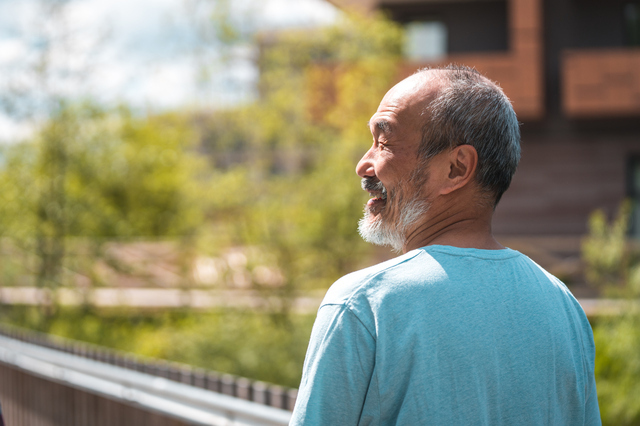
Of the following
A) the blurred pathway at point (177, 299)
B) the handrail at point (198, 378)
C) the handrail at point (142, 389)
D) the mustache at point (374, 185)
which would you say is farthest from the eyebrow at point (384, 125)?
the blurred pathway at point (177, 299)

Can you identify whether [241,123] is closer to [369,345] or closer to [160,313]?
[160,313]

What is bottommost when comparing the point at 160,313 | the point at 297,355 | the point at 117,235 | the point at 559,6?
the point at 160,313

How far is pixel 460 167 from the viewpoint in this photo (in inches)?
51.5

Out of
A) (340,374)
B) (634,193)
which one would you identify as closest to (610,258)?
(634,193)

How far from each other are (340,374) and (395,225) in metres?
0.39

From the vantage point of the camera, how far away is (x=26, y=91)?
31.1 feet

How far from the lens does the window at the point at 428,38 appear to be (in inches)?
587

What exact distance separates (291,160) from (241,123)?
95 centimetres

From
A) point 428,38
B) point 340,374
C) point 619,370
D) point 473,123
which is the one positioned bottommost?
point 619,370

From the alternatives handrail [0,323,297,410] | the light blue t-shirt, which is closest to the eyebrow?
the light blue t-shirt

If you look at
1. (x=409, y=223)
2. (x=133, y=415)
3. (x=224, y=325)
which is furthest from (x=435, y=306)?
(x=224, y=325)

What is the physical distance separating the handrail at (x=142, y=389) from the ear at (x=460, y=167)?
4.90ft

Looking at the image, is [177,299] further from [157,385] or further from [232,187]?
[157,385]

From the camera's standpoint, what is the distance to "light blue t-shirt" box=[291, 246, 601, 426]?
44.2 inches
